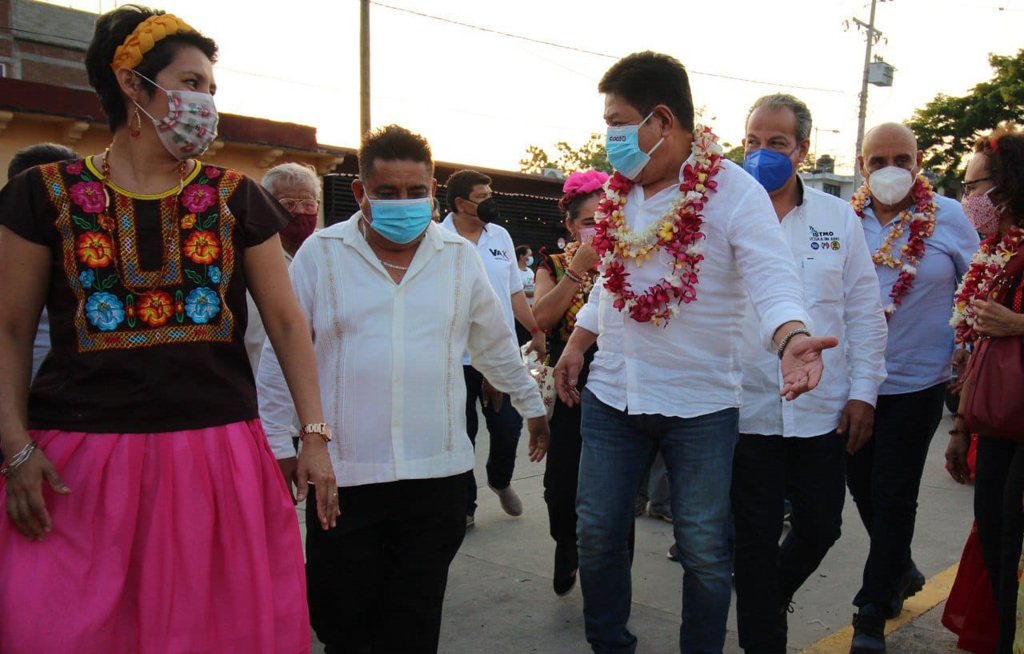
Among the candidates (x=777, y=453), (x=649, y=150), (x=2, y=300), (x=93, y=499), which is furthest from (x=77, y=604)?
(x=777, y=453)

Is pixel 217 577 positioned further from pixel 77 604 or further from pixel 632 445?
pixel 632 445

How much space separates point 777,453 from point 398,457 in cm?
150

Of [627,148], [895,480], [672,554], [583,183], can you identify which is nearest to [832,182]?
[672,554]

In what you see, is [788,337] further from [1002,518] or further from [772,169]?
[1002,518]

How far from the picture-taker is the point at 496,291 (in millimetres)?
6000

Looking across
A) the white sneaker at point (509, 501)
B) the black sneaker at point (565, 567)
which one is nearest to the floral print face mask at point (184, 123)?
the black sneaker at point (565, 567)

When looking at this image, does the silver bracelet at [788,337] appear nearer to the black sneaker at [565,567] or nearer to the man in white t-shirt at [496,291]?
the black sneaker at [565,567]

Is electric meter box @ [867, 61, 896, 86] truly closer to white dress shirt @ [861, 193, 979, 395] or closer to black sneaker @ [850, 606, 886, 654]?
white dress shirt @ [861, 193, 979, 395]

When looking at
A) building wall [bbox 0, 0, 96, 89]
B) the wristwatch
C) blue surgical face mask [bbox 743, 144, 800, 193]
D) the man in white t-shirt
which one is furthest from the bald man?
building wall [bbox 0, 0, 96, 89]

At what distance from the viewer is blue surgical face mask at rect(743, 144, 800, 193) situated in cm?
379

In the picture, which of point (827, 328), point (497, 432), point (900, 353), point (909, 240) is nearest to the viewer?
point (827, 328)

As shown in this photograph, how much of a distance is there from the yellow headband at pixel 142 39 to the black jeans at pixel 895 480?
3.30m

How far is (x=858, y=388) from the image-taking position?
147 inches

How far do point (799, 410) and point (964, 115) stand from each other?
36920 mm
